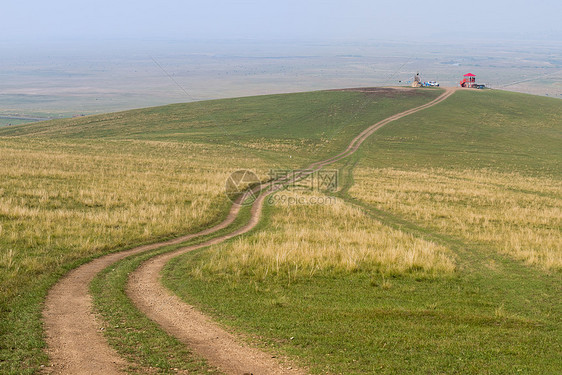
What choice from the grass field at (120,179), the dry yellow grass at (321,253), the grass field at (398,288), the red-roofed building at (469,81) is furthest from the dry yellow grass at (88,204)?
the red-roofed building at (469,81)

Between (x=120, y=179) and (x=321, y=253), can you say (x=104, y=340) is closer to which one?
(x=321, y=253)

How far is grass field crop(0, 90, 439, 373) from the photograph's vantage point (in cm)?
1173

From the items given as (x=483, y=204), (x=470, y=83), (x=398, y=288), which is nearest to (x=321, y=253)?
(x=398, y=288)

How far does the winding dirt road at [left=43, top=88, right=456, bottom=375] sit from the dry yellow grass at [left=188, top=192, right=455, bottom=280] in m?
1.83

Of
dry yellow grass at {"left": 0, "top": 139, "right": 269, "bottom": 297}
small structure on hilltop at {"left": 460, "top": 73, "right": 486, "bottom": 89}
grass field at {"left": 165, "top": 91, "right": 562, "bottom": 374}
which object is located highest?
small structure on hilltop at {"left": 460, "top": 73, "right": 486, "bottom": 89}

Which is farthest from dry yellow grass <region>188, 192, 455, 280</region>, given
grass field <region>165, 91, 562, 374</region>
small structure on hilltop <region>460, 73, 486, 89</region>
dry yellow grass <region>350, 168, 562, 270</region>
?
small structure on hilltop <region>460, 73, 486, 89</region>

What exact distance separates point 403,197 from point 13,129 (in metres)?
71.4

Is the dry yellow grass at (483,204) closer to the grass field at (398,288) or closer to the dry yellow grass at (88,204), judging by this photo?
the grass field at (398,288)

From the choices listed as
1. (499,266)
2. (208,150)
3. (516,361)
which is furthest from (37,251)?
(208,150)

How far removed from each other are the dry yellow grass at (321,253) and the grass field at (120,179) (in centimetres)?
383

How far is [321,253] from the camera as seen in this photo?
47.9 ft

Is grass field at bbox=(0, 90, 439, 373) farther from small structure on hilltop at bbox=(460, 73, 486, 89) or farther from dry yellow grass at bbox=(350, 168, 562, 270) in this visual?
small structure on hilltop at bbox=(460, 73, 486, 89)

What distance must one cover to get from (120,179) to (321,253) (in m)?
Result: 18.1

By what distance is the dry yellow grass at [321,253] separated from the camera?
13.3 meters
